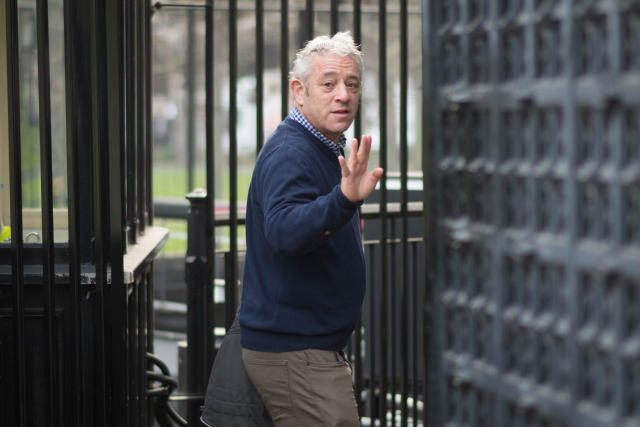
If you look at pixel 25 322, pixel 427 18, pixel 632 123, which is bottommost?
pixel 25 322

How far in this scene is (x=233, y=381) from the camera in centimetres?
295

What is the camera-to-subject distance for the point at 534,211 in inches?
52.2

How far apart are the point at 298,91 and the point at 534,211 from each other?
173cm

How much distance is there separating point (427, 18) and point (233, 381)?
1708mm

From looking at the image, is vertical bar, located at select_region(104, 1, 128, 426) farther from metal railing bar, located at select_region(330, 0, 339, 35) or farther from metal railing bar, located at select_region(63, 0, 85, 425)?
metal railing bar, located at select_region(330, 0, 339, 35)

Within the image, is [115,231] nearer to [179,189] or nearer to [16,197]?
[16,197]

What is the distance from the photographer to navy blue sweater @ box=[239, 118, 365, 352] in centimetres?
271

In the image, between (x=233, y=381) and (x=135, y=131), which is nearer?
(x=233, y=381)

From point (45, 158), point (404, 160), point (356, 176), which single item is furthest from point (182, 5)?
point (356, 176)

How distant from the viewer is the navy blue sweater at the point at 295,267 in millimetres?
2709

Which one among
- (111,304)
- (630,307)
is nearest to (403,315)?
(111,304)

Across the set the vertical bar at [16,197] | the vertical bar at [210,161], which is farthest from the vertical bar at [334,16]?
the vertical bar at [16,197]

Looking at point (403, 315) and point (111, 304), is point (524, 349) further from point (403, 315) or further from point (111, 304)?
point (403, 315)

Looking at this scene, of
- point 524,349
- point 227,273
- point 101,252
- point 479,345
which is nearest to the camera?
point 524,349
